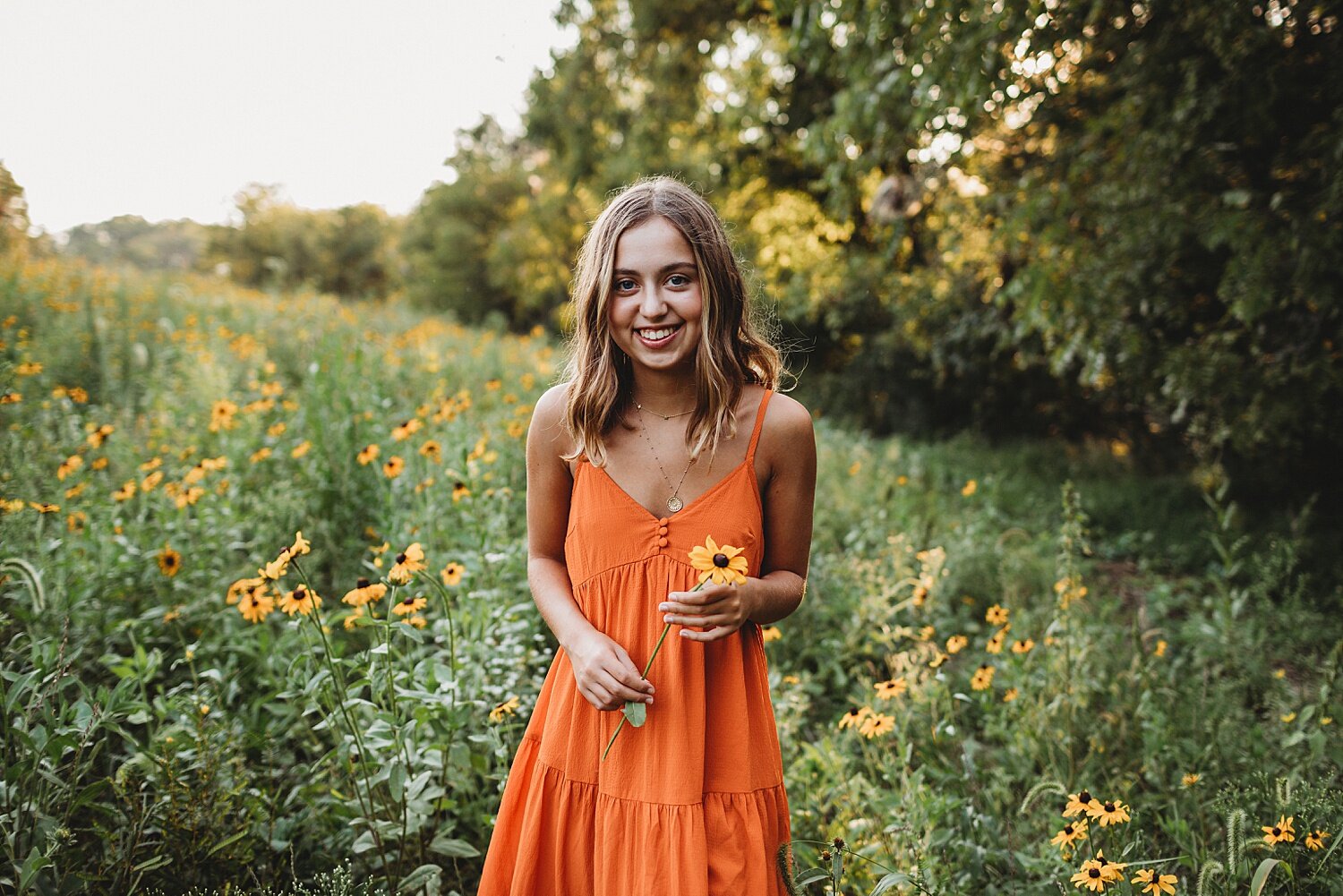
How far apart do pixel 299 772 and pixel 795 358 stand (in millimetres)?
12271

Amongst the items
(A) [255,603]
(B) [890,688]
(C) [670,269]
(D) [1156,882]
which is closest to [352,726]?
(A) [255,603]

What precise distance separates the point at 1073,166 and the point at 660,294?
3.97m

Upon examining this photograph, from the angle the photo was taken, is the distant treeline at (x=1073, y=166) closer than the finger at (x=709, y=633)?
No

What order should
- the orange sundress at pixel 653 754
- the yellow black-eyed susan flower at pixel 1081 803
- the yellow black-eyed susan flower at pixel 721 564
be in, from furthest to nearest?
1. the yellow black-eyed susan flower at pixel 1081 803
2. the orange sundress at pixel 653 754
3. the yellow black-eyed susan flower at pixel 721 564

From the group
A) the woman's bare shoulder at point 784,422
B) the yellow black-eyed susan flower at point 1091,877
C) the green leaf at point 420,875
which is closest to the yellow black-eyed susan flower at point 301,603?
the green leaf at point 420,875

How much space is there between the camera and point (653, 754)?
4.24ft

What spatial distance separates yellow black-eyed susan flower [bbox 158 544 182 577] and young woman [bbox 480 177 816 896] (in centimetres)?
143

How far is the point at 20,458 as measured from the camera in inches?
113

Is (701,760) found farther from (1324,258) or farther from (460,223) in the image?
(460,223)

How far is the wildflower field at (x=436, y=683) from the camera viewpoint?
64.7 inches

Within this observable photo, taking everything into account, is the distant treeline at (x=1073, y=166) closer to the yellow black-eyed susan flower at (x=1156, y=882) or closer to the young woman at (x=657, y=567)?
the young woman at (x=657, y=567)

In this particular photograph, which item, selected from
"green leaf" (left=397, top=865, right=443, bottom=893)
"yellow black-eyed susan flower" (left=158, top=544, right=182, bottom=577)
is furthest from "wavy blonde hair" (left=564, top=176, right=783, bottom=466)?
"yellow black-eyed susan flower" (left=158, top=544, right=182, bottom=577)

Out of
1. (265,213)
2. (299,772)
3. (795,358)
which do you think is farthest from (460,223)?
(299,772)

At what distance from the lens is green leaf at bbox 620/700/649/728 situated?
1206 mm
